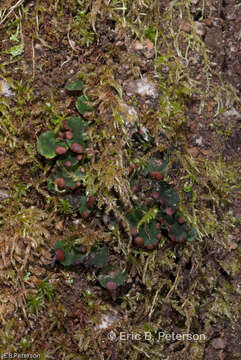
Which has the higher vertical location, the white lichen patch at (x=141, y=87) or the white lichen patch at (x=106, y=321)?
the white lichen patch at (x=141, y=87)

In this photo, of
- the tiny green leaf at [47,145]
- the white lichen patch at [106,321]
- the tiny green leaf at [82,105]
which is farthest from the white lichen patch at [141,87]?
the white lichen patch at [106,321]

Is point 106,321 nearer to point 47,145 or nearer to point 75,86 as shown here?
point 47,145

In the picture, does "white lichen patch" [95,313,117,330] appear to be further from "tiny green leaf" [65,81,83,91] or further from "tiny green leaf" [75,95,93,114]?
"tiny green leaf" [65,81,83,91]

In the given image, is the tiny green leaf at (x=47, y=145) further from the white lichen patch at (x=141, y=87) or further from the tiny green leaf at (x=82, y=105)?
the white lichen patch at (x=141, y=87)

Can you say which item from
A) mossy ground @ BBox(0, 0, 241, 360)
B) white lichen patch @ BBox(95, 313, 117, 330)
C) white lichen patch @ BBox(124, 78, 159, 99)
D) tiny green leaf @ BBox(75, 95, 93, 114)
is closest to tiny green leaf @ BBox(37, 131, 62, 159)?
mossy ground @ BBox(0, 0, 241, 360)

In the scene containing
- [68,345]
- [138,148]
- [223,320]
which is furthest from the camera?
[223,320]

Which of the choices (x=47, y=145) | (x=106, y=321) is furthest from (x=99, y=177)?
(x=106, y=321)

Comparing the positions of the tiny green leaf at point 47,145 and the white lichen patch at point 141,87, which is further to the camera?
the white lichen patch at point 141,87

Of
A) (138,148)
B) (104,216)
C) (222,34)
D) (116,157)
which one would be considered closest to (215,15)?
(222,34)

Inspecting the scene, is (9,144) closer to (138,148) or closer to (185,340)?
(138,148)
